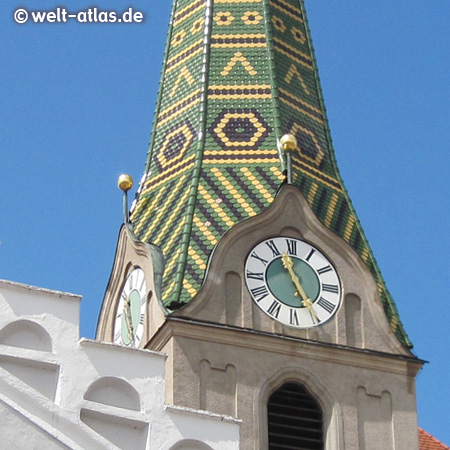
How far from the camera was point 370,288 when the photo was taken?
24516 millimetres

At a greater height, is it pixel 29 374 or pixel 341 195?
pixel 341 195

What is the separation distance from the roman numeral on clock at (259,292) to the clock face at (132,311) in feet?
4.68

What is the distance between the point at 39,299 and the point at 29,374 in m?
0.48

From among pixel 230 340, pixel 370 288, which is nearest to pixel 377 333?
pixel 370 288

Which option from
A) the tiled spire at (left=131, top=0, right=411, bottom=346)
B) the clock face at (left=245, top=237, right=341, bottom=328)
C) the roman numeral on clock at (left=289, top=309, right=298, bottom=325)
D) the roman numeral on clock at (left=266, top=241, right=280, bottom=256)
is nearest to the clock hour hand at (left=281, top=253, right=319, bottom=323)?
the clock face at (left=245, top=237, right=341, bottom=328)

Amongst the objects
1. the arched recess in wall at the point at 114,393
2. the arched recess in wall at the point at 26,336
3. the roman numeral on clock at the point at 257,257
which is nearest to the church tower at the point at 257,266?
the roman numeral on clock at the point at 257,257

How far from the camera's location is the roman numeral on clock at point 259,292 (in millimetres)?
23625

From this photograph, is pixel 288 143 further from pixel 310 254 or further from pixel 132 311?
pixel 132 311

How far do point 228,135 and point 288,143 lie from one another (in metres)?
1.10

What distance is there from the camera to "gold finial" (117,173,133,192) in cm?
2545

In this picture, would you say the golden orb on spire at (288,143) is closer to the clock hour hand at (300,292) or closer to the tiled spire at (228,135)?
the tiled spire at (228,135)

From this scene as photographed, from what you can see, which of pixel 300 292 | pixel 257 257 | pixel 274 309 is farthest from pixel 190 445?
pixel 257 257

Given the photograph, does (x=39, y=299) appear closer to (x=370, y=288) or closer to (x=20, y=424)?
(x=20, y=424)

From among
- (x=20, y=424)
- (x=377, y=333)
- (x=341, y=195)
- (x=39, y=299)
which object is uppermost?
(x=341, y=195)
